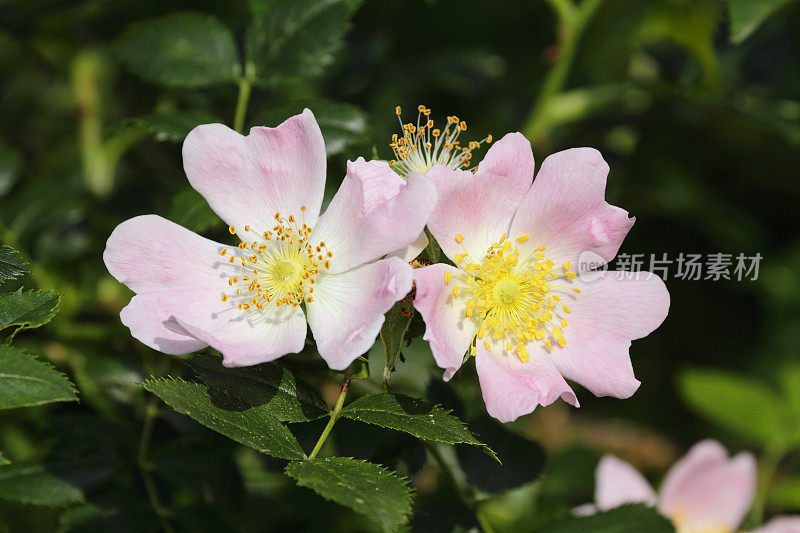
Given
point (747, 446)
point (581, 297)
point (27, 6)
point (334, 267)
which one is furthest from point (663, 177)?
point (27, 6)

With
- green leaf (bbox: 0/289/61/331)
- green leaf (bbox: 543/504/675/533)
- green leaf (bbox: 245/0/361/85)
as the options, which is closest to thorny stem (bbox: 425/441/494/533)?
green leaf (bbox: 543/504/675/533)

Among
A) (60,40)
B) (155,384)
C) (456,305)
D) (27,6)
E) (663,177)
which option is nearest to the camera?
(155,384)

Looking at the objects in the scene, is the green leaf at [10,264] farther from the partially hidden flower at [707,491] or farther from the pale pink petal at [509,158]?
the partially hidden flower at [707,491]

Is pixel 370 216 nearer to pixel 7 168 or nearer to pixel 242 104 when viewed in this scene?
pixel 242 104

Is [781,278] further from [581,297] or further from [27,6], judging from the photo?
[27,6]

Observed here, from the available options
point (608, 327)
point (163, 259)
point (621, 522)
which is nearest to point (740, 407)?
point (621, 522)

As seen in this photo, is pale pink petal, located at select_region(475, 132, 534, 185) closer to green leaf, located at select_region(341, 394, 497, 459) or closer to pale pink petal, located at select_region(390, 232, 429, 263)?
pale pink petal, located at select_region(390, 232, 429, 263)
